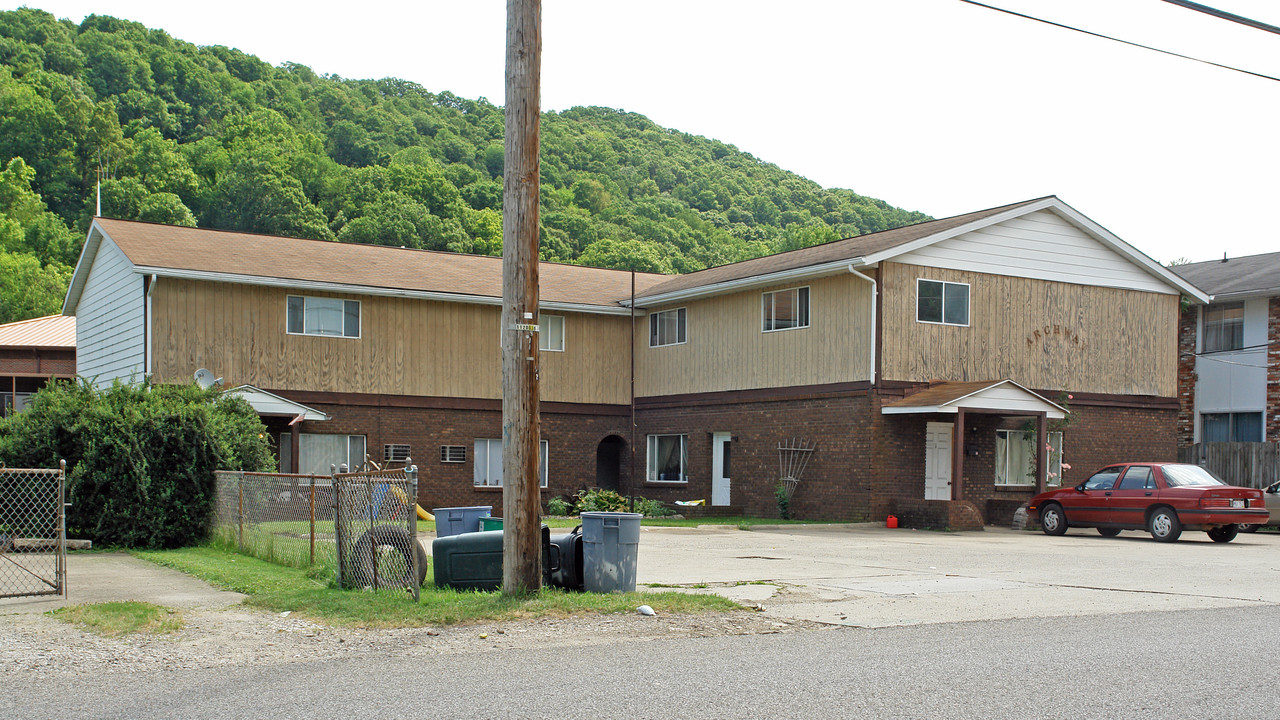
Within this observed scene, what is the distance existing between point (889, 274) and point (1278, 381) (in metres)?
13.9

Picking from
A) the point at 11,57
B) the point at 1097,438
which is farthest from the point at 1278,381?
the point at 11,57

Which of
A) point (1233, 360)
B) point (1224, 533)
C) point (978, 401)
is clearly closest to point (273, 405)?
point (978, 401)

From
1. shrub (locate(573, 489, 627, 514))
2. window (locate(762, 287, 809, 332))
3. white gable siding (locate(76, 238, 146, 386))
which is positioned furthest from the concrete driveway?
white gable siding (locate(76, 238, 146, 386))

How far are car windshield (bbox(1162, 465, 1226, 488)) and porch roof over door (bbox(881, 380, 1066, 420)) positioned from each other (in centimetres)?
361

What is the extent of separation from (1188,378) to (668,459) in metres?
16.0

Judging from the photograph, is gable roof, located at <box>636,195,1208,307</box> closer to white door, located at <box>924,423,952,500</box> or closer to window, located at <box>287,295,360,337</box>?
white door, located at <box>924,423,952,500</box>

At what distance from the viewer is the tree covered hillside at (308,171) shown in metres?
72.9

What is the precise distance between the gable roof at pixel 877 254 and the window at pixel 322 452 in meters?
8.70

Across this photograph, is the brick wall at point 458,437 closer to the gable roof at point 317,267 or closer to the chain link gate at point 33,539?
the gable roof at point 317,267

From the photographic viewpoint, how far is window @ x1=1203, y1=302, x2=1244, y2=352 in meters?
34.0

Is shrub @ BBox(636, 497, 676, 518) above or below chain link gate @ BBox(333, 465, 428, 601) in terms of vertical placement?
below

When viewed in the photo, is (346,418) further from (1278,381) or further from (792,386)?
(1278,381)

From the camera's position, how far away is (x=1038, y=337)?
28531mm

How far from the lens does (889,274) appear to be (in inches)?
1033
